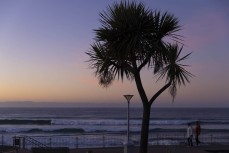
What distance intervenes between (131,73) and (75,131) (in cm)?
4629

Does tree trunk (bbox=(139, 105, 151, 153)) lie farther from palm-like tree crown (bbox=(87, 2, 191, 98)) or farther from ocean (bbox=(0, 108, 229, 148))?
ocean (bbox=(0, 108, 229, 148))

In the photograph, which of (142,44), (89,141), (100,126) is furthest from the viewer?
(100,126)

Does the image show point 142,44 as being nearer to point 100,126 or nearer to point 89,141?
point 89,141

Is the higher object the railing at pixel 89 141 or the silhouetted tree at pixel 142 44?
the silhouetted tree at pixel 142 44

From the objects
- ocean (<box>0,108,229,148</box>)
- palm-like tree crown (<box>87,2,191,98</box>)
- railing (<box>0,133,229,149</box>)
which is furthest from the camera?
ocean (<box>0,108,229,148</box>)

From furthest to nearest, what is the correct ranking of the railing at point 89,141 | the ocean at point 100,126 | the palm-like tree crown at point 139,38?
the ocean at point 100,126 < the railing at point 89,141 < the palm-like tree crown at point 139,38

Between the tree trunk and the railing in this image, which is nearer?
the tree trunk

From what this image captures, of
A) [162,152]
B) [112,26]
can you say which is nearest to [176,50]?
[112,26]

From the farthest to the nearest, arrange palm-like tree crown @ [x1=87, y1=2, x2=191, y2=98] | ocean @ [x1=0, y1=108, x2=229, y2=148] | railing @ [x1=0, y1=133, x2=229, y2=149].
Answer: ocean @ [x1=0, y1=108, x2=229, y2=148], railing @ [x1=0, y1=133, x2=229, y2=149], palm-like tree crown @ [x1=87, y1=2, x2=191, y2=98]

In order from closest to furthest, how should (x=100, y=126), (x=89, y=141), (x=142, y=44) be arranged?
(x=142, y=44) < (x=89, y=141) < (x=100, y=126)

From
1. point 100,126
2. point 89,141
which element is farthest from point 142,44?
point 100,126

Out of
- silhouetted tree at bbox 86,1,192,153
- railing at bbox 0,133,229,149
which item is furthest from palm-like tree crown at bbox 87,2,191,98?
railing at bbox 0,133,229,149

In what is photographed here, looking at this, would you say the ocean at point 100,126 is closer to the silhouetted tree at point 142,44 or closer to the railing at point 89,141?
the railing at point 89,141

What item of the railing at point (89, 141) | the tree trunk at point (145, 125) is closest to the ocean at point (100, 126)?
the railing at point (89, 141)
